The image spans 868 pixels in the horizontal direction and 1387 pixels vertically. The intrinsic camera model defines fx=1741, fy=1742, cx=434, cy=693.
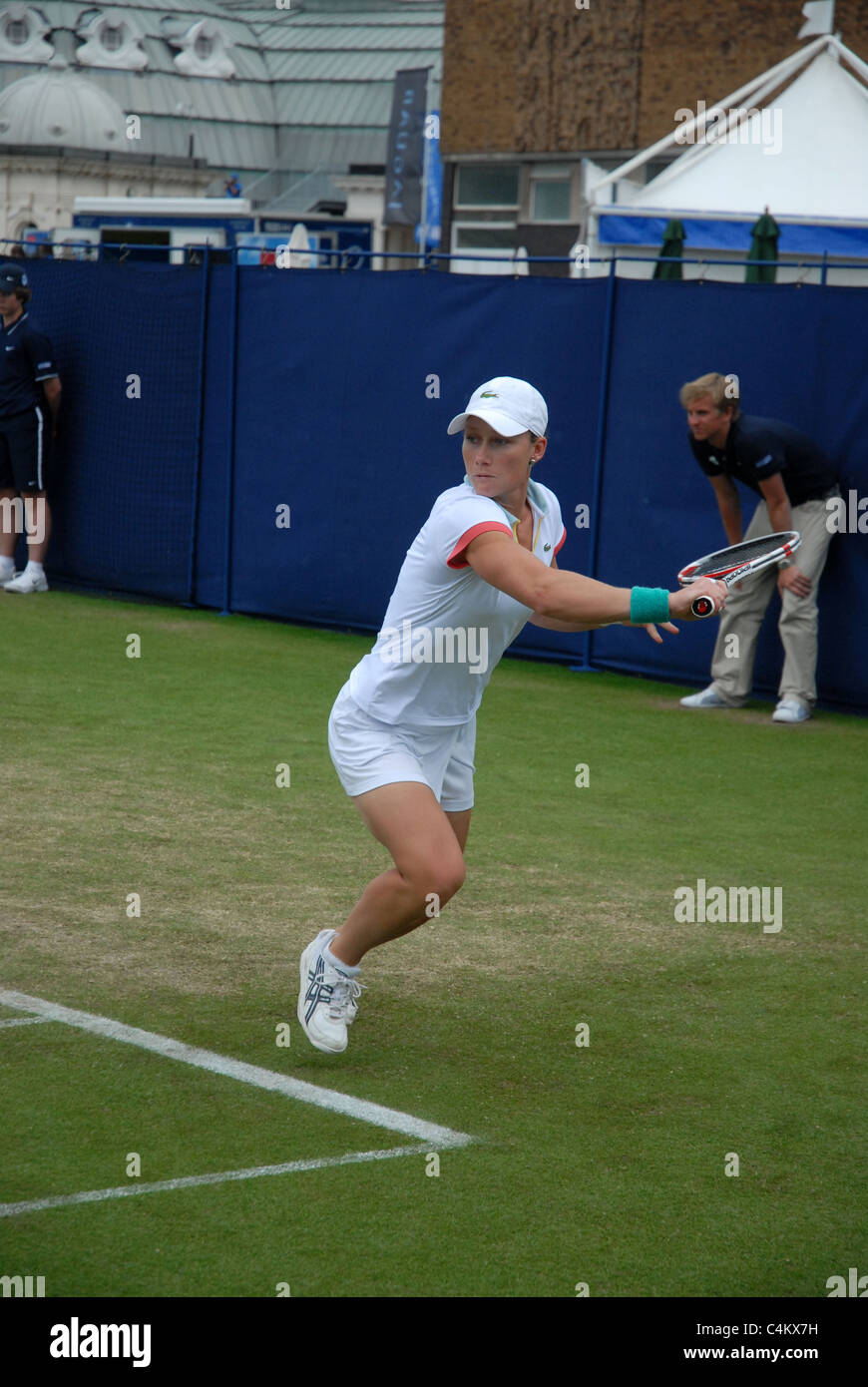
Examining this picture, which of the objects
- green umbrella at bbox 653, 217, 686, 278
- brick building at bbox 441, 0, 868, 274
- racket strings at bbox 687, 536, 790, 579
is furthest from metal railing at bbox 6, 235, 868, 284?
racket strings at bbox 687, 536, 790, 579

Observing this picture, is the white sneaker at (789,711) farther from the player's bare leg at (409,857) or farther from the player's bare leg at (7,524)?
the player's bare leg at (7,524)

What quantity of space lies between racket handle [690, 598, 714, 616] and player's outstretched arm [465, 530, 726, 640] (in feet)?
0.13

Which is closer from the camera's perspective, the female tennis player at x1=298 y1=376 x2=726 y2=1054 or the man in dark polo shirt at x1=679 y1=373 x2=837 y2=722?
the female tennis player at x1=298 y1=376 x2=726 y2=1054

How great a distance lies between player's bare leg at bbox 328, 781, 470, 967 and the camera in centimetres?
495

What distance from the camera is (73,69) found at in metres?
66.8

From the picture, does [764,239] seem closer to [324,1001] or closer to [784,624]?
[784,624]

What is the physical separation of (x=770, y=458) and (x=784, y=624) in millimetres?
1206

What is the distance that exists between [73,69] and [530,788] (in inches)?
2533

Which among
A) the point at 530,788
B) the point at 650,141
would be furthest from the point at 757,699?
the point at 650,141

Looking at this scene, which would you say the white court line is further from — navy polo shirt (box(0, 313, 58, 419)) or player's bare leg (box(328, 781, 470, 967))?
navy polo shirt (box(0, 313, 58, 419))

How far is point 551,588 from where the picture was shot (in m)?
4.55

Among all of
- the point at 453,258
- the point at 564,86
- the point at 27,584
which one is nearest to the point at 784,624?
the point at 453,258

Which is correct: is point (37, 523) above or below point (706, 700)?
above
